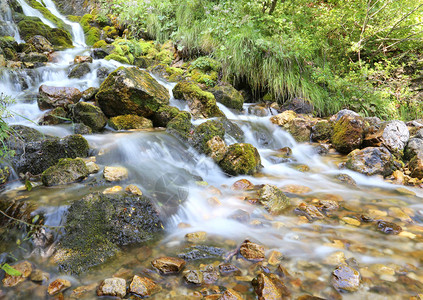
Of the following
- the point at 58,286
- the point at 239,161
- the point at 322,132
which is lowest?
the point at 322,132

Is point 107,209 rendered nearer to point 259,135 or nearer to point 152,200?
point 152,200

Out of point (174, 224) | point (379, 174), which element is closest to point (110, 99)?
→ point (174, 224)

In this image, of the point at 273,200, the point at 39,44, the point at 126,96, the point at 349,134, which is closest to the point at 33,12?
the point at 39,44

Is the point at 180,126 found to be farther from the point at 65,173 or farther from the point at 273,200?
the point at 273,200

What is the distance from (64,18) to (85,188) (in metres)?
17.9

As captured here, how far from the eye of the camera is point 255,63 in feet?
25.5

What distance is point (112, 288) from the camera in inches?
70.0

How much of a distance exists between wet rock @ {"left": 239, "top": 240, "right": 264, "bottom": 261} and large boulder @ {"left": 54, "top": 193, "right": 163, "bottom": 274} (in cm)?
90

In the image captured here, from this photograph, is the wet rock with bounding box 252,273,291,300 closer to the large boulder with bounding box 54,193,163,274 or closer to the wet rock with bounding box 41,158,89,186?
the large boulder with bounding box 54,193,163,274

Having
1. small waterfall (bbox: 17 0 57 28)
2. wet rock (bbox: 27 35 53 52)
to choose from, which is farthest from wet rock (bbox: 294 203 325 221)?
small waterfall (bbox: 17 0 57 28)

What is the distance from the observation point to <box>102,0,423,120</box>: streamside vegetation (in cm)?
705

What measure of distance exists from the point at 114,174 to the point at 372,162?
450 cm

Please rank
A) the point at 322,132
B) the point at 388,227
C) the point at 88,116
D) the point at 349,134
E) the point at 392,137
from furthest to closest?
the point at 322,132, the point at 349,134, the point at 392,137, the point at 88,116, the point at 388,227

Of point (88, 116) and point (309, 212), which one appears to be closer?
point (309, 212)
